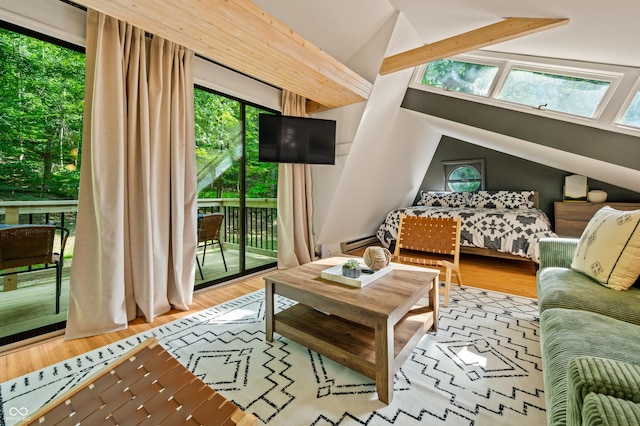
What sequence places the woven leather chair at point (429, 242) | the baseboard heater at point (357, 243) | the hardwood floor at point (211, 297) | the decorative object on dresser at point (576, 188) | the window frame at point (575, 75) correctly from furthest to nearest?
the baseboard heater at point (357, 243) < the decorative object on dresser at point (576, 188) < the window frame at point (575, 75) < the woven leather chair at point (429, 242) < the hardwood floor at point (211, 297)

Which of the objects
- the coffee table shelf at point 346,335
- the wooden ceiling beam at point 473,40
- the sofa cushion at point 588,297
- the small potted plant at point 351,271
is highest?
the wooden ceiling beam at point 473,40

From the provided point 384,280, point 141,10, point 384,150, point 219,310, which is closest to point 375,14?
point 384,150

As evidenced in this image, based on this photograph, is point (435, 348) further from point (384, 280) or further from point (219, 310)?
point (219, 310)

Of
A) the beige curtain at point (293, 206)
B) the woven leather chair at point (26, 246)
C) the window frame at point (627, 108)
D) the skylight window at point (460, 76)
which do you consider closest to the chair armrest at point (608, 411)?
the woven leather chair at point (26, 246)

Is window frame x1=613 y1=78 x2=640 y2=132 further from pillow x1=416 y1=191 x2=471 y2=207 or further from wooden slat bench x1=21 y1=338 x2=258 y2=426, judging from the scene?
wooden slat bench x1=21 y1=338 x2=258 y2=426

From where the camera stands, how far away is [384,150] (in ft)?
12.8

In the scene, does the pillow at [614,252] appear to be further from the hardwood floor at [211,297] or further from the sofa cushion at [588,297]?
the hardwood floor at [211,297]

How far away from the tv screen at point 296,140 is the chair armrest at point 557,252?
2.10 metres

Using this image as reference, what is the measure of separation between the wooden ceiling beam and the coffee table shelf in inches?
88.4

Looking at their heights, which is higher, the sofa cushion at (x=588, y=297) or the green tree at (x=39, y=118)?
the green tree at (x=39, y=118)

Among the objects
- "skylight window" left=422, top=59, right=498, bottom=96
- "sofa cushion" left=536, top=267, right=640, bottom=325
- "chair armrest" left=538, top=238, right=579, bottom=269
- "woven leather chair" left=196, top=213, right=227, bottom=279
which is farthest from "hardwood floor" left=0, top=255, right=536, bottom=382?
"skylight window" left=422, top=59, right=498, bottom=96

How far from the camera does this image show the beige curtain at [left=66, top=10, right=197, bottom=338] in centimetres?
186

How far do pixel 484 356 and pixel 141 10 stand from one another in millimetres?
2927

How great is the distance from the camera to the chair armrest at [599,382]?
22.4 inches
